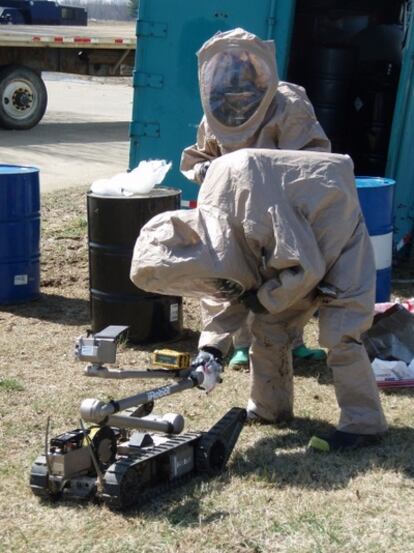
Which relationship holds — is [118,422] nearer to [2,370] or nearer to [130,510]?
[130,510]

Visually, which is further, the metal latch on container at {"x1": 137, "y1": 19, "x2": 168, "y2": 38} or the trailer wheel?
the trailer wheel

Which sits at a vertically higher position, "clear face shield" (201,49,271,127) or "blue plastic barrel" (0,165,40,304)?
"clear face shield" (201,49,271,127)

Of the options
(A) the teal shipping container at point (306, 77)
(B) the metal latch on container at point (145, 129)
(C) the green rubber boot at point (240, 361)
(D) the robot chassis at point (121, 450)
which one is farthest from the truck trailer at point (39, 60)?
(D) the robot chassis at point (121, 450)

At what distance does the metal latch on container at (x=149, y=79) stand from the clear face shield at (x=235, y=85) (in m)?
3.06

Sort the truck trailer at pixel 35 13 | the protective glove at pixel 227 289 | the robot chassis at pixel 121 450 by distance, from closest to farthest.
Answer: the robot chassis at pixel 121 450 → the protective glove at pixel 227 289 → the truck trailer at pixel 35 13

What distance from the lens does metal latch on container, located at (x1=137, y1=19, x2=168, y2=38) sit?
313 inches

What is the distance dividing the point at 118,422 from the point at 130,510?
15.2 inches

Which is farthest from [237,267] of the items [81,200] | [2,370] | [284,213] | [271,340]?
[81,200]

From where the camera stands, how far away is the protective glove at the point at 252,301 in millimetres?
4277

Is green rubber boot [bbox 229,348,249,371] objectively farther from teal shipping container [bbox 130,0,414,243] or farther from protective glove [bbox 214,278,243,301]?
teal shipping container [bbox 130,0,414,243]

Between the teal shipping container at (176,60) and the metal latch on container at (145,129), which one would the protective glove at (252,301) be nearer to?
the teal shipping container at (176,60)

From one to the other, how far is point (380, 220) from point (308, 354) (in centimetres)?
120

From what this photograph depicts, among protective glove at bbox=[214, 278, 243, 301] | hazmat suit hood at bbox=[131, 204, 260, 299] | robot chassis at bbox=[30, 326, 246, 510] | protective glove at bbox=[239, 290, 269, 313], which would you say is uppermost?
hazmat suit hood at bbox=[131, 204, 260, 299]

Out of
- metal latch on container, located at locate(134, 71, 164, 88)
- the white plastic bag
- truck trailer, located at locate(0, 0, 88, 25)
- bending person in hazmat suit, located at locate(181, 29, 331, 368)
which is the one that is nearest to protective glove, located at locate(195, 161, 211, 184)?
bending person in hazmat suit, located at locate(181, 29, 331, 368)
